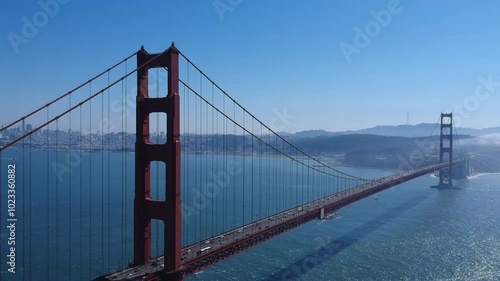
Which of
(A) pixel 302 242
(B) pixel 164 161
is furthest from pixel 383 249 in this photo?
(B) pixel 164 161

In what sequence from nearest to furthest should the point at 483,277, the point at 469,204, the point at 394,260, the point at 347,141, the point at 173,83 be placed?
the point at 173,83 → the point at 483,277 → the point at 394,260 → the point at 469,204 → the point at 347,141

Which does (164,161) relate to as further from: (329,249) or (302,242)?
(302,242)

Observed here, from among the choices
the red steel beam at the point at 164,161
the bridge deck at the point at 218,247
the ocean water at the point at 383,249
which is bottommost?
the ocean water at the point at 383,249

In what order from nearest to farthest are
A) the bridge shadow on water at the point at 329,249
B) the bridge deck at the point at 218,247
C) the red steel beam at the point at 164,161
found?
the red steel beam at the point at 164,161, the bridge deck at the point at 218,247, the bridge shadow on water at the point at 329,249

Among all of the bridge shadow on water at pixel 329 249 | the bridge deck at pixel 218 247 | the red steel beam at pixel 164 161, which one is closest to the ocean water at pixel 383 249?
the bridge shadow on water at pixel 329 249

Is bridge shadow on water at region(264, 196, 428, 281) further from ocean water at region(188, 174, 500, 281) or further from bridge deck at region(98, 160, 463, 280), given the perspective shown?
bridge deck at region(98, 160, 463, 280)

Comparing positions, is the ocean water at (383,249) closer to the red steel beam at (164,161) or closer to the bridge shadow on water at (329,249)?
the bridge shadow on water at (329,249)

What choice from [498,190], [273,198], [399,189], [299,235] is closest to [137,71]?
[299,235]

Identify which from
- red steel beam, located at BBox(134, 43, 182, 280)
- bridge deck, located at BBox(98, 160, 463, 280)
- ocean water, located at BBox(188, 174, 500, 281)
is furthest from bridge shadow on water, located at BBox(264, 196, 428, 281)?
red steel beam, located at BBox(134, 43, 182, 280)

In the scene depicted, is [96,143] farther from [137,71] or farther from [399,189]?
[137,71]
